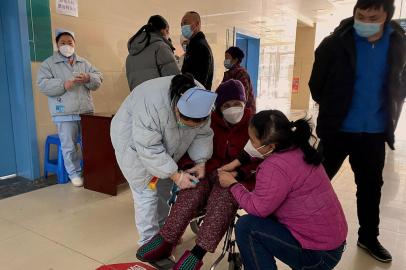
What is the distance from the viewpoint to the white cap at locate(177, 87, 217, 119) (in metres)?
1.28

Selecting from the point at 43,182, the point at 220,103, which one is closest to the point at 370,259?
the point at 220,103

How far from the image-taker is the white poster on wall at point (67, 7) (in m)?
2.79

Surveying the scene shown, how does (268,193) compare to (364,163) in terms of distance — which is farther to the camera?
(364,163)

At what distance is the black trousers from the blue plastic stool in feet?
7.22

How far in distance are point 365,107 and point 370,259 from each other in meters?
0.85

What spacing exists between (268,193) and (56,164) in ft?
7.87

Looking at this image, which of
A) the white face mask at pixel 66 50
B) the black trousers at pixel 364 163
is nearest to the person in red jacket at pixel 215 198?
the black trousers at pixel 364 163

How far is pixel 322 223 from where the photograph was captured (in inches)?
44.8

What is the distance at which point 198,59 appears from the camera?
7.75 ft

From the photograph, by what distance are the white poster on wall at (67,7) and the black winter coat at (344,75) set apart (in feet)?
7.58

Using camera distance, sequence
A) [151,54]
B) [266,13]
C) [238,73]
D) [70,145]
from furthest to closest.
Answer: [266,13]
[238,73]
[70,145]
[151,54]

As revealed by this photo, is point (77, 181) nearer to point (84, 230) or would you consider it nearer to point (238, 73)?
point (84, 230)

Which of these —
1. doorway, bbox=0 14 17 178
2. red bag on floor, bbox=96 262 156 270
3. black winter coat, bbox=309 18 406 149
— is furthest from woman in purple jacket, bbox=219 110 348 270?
doorway, bbox=0 14 17 178

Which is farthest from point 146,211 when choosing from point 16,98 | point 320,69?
point 16,98
